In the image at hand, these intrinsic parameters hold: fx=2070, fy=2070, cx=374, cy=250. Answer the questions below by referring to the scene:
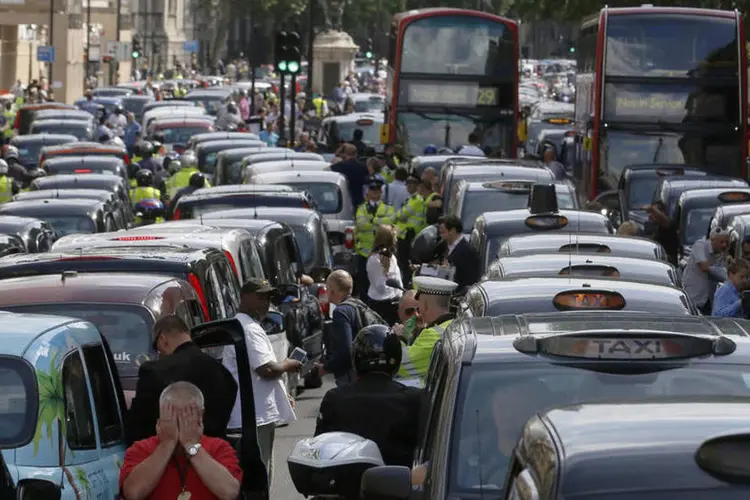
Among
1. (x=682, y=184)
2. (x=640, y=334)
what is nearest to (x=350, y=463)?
(x=640, y=334)

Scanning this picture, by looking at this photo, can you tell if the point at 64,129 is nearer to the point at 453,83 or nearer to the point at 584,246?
the point at 453,83

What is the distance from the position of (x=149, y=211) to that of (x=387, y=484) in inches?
674

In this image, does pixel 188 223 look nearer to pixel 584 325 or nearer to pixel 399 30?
pixel 584 325

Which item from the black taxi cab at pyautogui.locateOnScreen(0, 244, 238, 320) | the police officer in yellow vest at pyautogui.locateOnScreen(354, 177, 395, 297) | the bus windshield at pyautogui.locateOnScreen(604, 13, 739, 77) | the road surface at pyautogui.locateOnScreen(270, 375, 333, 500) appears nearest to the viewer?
the black taxi cab at pyautogui.locateOnScreen(0, 244, 238, 320)

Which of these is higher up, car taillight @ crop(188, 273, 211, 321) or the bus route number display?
the bus route number display

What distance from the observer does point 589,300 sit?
9523 mm

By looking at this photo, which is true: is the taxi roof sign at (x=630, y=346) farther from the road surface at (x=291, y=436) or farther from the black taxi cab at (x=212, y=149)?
A: the black taxi cab at (x=212, y=149)

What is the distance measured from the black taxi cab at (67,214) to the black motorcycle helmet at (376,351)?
12992 mm

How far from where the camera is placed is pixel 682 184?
23.8 meters

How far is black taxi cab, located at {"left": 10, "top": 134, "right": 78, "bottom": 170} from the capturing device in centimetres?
3861

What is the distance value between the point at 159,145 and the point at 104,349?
2988 cm

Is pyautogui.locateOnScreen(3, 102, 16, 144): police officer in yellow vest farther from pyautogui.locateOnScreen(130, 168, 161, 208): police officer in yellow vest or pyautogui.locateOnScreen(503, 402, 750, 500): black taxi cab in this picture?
pyautogui.locateOnScreen(503, 402, 750, 500): black taxi cab

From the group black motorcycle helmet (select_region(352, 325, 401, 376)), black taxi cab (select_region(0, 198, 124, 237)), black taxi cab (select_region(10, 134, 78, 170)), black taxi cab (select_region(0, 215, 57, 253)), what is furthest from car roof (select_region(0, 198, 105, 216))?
black taxi cab (select_region(10, 134, 78, 170))

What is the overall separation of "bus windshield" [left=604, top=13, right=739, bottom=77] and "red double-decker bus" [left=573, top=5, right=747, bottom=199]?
15 mm
